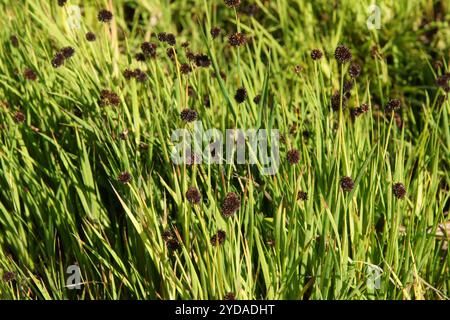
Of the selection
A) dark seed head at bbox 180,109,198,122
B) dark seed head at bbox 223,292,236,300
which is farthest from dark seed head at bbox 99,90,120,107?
dark seed head at bbox 223,292,236,300

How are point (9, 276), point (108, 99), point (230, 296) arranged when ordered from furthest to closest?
point (108, 99) → point (9, 276) → point (230, 296)

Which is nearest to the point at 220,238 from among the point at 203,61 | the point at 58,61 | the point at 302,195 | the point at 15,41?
the point at 302,195

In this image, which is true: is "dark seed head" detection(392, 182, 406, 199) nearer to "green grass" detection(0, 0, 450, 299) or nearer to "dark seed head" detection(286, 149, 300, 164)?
"green grass" detection(0, 0, 450, 299)

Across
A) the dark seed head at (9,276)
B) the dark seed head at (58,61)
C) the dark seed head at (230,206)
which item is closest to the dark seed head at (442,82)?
the dark seed head at (230,206)

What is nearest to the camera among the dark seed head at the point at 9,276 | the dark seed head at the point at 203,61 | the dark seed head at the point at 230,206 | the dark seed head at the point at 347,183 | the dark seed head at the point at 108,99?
the dark seed head at the point at 230,206

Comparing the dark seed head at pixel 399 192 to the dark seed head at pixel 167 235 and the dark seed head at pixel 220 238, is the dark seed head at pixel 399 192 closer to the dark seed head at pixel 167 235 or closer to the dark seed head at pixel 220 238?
the dark seed head at pixel 220 238

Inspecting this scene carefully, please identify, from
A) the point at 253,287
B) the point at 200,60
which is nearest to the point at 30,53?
the point at 200,60

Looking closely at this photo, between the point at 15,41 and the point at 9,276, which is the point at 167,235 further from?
the point at 15,41

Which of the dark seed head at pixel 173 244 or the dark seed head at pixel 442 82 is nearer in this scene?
the dark seed head at pixel 173 244
